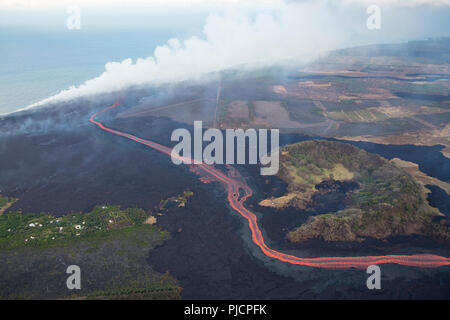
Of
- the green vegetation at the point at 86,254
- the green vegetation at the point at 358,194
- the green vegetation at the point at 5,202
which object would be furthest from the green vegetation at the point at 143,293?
the green vegetation at the point at 5,202

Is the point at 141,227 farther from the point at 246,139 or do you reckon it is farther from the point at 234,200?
the point at 246,139

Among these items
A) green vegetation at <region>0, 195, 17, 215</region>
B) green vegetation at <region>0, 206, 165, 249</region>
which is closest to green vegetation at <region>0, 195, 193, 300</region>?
green vegetation at <region>0, 206, 165, 249</region>

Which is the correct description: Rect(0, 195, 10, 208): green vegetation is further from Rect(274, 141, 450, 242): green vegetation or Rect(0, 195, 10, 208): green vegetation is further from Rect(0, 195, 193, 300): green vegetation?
Rect(274, 141, 450, 242): green vegetation

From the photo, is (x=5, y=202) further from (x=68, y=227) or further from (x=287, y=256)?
(x=287, y=256)

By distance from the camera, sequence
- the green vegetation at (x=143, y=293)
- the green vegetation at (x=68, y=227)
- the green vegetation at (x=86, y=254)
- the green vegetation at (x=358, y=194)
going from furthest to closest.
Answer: the green vegetation at (x=358, y=194) < the green vegetation at (x=68, y=227) < the green vegetation at (x=86, y=254) < the green vegetation at (x=143, y=293)

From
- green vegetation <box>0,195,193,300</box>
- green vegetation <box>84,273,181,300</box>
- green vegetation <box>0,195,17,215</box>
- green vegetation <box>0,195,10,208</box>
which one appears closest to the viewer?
green vegetation <box>84,273,181,300</box>

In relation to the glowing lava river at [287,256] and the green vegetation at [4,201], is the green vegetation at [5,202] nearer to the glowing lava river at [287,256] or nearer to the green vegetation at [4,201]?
the green vegetation at [4,201]

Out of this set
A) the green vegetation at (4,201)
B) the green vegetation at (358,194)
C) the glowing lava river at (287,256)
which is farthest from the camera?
the green vegetation at (4,201)

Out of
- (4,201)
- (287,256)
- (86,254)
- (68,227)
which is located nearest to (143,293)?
(86,254)

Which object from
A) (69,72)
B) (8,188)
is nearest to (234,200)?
(8,188)
